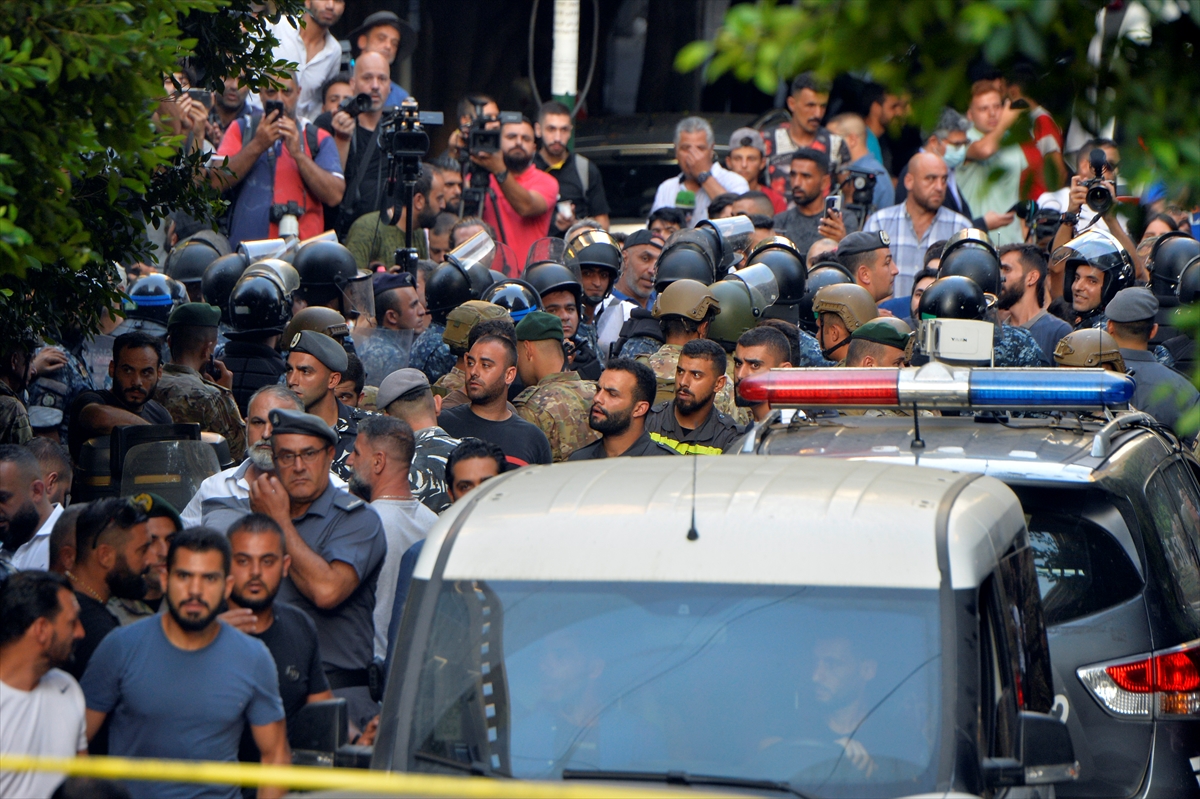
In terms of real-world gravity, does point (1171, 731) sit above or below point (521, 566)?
below

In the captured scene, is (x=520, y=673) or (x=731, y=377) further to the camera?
(x=731, y=377)

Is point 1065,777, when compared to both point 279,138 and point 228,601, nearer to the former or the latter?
point 228,601

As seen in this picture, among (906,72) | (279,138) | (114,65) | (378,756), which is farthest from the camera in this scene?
(279,138)

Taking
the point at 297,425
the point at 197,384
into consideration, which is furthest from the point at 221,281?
the point at 297,425

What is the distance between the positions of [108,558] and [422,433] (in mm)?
2336

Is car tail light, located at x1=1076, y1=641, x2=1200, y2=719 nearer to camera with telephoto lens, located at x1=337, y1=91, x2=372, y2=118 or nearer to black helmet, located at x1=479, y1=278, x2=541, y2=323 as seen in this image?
black helmet, located at x1=479, y1=278, x2=541, y2=323

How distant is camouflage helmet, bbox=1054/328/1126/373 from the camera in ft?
28.8

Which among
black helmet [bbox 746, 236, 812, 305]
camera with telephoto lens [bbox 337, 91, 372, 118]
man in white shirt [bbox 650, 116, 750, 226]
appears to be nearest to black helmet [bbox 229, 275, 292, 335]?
black helmet [bbox 746, 236, 812, 305]

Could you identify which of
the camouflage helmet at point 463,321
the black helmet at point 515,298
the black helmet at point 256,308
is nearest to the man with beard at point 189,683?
the camouflage helmet at point 463,321

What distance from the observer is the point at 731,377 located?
931 cm

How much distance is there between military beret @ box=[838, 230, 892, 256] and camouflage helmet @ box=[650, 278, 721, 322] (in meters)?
2.24

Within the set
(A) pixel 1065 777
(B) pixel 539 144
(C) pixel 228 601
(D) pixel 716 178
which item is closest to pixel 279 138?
(B) pixel 539 144

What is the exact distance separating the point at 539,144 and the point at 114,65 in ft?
32.3

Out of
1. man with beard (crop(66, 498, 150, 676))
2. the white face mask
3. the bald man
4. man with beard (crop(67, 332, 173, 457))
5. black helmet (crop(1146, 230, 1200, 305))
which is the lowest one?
man with beard (crop(66, 498, 150, 676))
